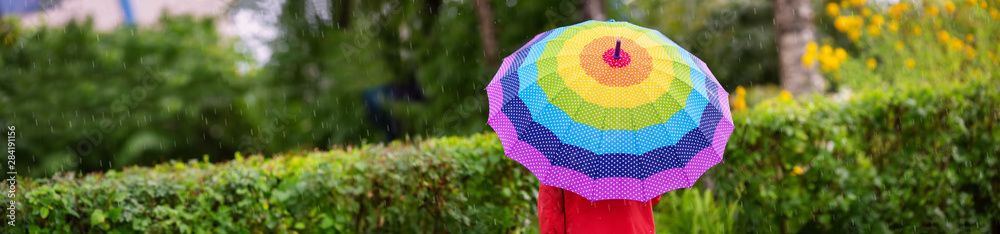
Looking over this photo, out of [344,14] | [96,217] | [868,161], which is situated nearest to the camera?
[96,217]

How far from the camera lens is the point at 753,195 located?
4.75 metres

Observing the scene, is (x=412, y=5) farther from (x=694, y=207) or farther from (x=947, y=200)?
(x=947, y=200)

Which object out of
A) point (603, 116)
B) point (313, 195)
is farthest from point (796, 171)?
point (313, 195)

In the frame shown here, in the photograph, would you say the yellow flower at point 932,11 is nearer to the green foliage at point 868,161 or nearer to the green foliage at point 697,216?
the green foliage at point 868,161

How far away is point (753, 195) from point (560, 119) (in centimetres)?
252

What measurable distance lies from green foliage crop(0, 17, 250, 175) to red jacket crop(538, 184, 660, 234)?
37.8 feet

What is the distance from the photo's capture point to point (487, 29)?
9023 mm

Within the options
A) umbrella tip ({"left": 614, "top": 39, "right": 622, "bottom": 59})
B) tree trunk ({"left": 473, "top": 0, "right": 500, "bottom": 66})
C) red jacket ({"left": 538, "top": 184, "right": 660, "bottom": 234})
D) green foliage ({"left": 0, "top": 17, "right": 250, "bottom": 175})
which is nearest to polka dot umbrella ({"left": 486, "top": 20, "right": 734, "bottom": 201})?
umbrella tip ({"left": 614, "top": 39, "right": 622, "bottom": 59})

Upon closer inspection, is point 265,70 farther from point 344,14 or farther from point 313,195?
point 313,195

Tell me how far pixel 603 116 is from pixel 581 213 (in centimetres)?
51

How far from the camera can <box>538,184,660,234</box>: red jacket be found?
303 cm

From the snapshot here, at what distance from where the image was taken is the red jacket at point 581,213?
303cm

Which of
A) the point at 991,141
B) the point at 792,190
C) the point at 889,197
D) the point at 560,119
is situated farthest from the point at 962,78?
the point at 560,119

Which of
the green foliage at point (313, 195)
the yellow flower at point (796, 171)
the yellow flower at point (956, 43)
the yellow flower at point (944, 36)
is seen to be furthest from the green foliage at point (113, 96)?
the yellow flower at point (956, 43)
